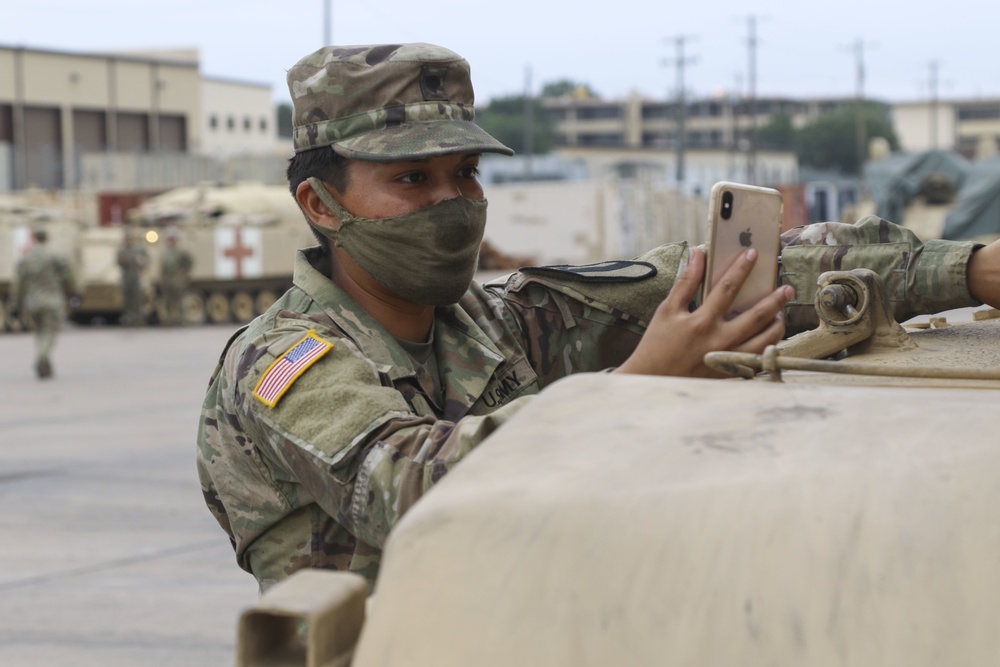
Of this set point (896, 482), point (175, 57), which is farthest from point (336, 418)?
point (175, 57)

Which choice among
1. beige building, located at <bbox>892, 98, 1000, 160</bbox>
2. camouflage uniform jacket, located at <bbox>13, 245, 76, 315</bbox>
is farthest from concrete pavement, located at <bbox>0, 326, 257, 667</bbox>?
beige building, located at <bbox>892, 98, 1000, 160</bbox>

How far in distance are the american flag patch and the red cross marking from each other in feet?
70.0

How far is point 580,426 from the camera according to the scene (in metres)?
1.26

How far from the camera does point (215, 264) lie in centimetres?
2286

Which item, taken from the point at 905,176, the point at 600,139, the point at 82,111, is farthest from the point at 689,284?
Answer: the point at 600,139

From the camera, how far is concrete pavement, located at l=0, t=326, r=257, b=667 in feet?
17.1

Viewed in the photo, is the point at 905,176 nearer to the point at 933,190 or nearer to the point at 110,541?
the point at 933,190

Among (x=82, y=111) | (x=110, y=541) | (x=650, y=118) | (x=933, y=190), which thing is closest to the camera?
(x=110, y=541)

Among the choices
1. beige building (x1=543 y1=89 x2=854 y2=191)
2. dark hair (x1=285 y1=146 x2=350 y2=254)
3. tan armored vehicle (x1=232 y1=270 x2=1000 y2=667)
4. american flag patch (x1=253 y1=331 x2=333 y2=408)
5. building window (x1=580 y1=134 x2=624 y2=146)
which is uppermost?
beige building (x1=543 y1=89 x2=854 y2=191)

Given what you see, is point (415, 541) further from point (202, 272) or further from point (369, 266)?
point (202, 272)

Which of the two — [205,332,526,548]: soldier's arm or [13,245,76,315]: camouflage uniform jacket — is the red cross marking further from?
[205,332,526,548]: soldier's arm

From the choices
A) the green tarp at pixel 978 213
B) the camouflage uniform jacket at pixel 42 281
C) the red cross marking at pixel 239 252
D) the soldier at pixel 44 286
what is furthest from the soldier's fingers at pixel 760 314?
the red cross marking at pixel 239 252

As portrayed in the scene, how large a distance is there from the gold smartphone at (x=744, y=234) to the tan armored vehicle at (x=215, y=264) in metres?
21.0

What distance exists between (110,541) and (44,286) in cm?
960
